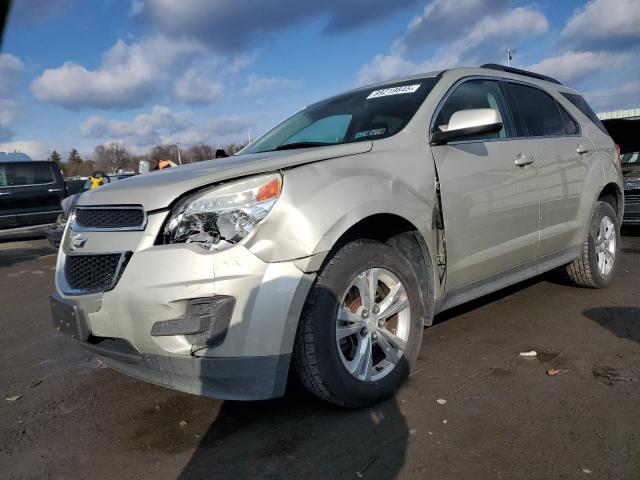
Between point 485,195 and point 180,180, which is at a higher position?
point 180,180

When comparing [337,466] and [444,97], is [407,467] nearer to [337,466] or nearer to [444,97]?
[337,466]

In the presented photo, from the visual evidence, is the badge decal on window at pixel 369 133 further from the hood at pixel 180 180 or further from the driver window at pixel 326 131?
the hood at pixel 180 180

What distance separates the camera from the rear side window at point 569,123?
4252 mm

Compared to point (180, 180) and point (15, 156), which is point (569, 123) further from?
point (15, 156)

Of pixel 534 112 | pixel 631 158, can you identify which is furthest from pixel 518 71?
pixel 631 158

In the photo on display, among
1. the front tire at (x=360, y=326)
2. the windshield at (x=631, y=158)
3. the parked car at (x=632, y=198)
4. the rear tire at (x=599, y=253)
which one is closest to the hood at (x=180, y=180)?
the front tire at (x=360, y=326)

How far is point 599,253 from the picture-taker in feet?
15.0

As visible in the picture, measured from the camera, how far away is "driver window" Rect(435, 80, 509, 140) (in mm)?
3236

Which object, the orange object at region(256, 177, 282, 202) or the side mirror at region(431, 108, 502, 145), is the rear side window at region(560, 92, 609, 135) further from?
the orange object at region(256, 177, 282, 202)

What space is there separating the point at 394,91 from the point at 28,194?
36.3 ft

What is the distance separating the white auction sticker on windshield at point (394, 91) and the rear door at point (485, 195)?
9.3 inches

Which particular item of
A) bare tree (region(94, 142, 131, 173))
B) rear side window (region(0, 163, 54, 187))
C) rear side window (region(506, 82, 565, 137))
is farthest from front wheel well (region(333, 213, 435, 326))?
bare tree (region(94, 142, 131, 173))

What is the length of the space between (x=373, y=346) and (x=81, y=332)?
1.45 m

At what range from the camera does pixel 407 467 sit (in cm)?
207
